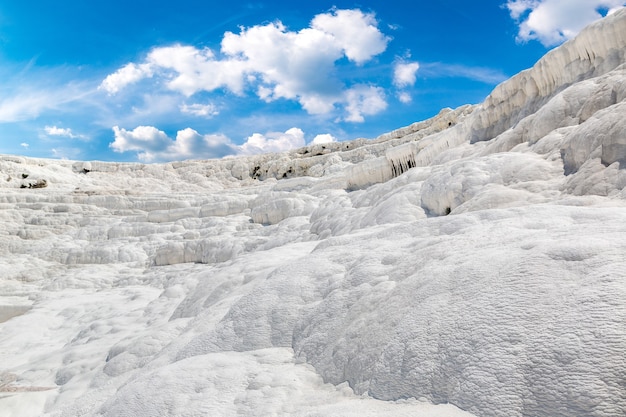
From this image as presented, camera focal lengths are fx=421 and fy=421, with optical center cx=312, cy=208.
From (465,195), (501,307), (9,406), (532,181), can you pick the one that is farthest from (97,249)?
(501,307)

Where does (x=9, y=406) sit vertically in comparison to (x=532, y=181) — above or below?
below

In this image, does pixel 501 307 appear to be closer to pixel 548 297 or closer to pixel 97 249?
pixel 548 297

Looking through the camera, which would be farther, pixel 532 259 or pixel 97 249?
pixel 97 249

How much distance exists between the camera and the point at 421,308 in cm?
303

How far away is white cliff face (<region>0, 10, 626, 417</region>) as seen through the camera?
233 cm

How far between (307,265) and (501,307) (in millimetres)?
2447

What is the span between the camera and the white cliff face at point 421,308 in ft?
7.63

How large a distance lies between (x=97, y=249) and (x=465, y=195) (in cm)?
1535

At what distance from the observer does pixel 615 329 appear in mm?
2117

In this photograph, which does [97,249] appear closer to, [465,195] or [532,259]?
[465,195]

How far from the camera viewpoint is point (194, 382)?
3389 mm

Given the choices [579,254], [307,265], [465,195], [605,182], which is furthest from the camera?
[465,195]

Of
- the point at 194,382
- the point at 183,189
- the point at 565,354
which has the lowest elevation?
the point at 194,382

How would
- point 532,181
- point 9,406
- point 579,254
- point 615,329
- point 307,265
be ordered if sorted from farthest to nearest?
point 532,181 → point 9,406 → point 307,265 → point 579,254 → point 615,329
